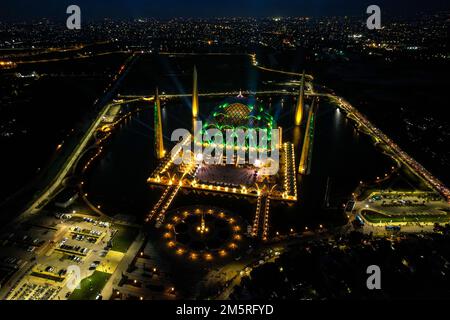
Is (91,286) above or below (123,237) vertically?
below

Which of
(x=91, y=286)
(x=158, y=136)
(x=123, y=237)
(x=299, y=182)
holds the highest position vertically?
(x=158, y=136)

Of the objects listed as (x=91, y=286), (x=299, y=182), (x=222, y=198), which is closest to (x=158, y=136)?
(x=222, y=198)

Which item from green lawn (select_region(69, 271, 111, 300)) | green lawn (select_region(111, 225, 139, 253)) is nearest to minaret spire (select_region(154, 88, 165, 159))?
green lawn (select_region(111, 225, 139, 253))

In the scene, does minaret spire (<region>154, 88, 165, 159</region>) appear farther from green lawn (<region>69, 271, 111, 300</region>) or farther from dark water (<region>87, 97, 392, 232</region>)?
green lawn (<region>69, 271, 111, 300</region>)

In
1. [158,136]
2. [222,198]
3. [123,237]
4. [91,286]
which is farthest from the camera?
[158,136]

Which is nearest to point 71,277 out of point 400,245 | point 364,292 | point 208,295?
point 208,295

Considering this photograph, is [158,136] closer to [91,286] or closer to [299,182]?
[299,182]

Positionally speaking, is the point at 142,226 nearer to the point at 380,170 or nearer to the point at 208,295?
the point at 208,295
